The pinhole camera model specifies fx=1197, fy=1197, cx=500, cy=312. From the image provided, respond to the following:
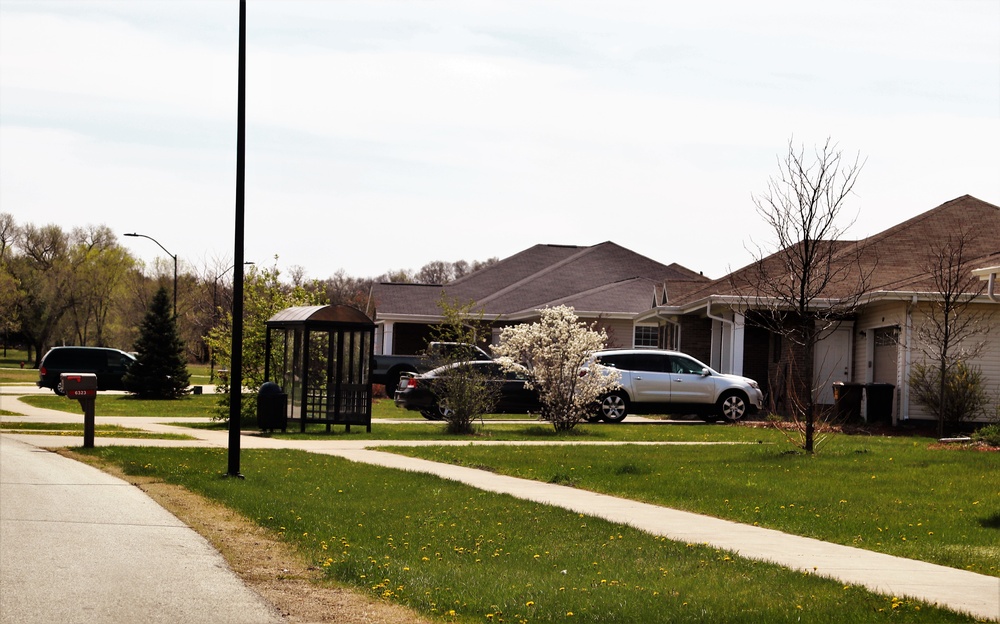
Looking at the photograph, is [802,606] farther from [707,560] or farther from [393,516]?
[393,516]

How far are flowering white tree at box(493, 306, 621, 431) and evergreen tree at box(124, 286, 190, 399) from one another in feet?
67.2

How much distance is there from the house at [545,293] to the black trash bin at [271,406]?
1962 centimetres

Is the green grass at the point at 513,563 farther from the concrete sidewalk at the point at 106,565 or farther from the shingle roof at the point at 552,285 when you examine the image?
the shingle roof at the point at 552,285

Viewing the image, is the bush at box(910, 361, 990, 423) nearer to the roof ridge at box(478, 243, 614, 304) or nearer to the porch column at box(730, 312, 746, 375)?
the porch column at box(730, 312, 746, 375)

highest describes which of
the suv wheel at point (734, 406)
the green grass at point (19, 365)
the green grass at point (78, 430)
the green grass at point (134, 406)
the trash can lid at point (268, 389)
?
the trash can lid at point (268, 389)

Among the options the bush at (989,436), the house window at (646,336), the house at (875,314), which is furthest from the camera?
the house window at (646,336)

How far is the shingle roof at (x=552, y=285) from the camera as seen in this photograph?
4562 centimetres

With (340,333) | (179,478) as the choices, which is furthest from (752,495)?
(340,333)

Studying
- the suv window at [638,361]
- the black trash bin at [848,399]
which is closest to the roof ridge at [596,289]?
the suv window at [638,361]

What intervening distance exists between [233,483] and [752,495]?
639cm

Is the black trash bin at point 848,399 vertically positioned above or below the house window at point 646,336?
below

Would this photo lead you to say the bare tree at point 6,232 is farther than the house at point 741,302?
Yes

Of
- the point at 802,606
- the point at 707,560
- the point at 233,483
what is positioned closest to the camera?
the point at 802,606

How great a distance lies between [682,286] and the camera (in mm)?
38844
